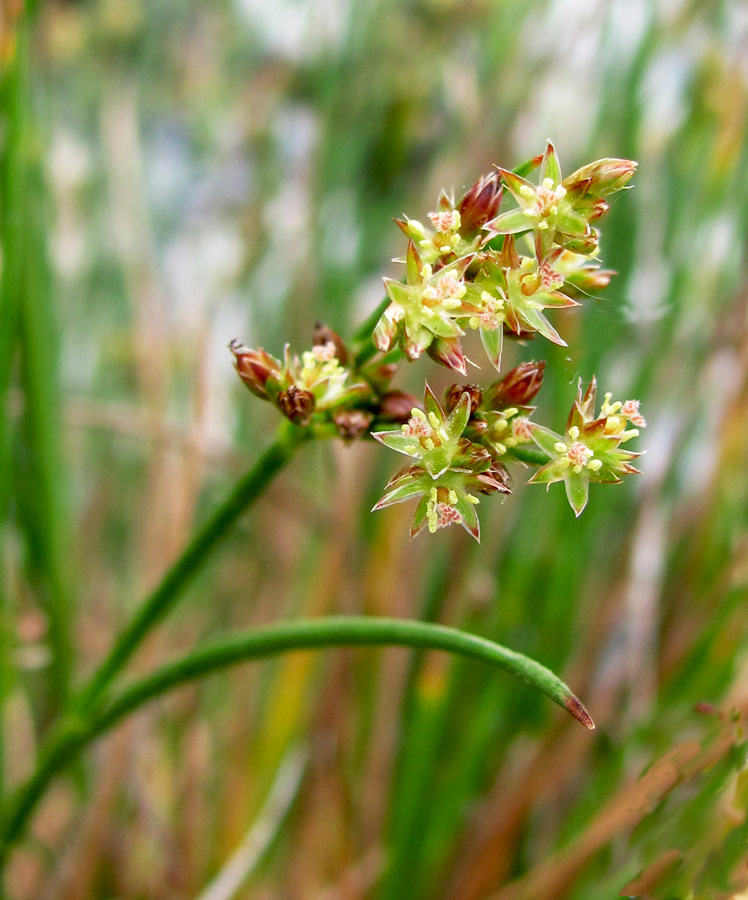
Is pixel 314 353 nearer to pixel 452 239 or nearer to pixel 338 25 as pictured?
pixel 452 239

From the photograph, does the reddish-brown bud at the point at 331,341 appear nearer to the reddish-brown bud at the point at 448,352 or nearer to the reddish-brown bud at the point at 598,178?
the reddish-brown bud at the point at 448,352

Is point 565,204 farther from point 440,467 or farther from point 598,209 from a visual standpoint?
point 440,467

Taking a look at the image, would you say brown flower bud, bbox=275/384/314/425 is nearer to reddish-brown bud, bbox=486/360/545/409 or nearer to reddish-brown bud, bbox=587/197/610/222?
reddish-brown bud, bbox=486/360/545/409

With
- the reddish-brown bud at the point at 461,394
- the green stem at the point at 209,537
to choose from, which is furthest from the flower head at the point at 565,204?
the green stem at the point at 209,537

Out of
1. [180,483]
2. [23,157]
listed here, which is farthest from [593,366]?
[180,483]

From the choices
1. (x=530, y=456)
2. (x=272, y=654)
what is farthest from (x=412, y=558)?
(x=530, y=456)

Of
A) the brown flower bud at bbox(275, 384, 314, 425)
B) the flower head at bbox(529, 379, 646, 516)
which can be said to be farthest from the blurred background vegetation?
the brown flower bud at bbox(275, 384, 314, 425)

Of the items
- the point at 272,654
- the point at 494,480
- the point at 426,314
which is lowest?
the point at 272,654

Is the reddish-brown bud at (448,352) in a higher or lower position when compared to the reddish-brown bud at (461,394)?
higher
